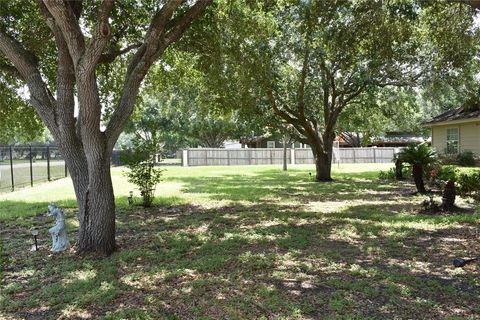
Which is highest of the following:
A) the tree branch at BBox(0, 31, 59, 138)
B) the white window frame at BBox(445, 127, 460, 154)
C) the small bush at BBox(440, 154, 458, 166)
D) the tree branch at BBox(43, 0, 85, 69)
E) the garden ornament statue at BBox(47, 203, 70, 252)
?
the tree branch at BBox(43, 0, 85, 69)

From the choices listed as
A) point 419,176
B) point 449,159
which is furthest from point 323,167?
point 449,159

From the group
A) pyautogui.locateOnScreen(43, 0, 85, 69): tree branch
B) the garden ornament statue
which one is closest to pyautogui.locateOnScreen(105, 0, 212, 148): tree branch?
pyautogui.locateOnScreen(43, 0, 85, 69): tree branch

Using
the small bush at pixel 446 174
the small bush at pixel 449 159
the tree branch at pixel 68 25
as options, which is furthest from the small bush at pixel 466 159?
the tree branch at pixel 68 25

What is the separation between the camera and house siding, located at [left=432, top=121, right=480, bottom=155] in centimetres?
1966

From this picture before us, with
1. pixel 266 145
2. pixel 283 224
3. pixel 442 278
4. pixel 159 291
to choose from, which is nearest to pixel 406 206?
pixel 283 224

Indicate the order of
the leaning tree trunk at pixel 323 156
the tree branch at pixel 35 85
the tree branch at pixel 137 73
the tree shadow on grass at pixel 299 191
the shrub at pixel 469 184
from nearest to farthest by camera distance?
the tree branch at pixel 137 73
the tree branch at pixel 35 85
the shrub at pixel 469 184
the tree shadow on grass at pixel 299 191
the leaning tree trunk at pixel 323 156

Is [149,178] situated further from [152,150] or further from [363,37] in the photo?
[363,37]

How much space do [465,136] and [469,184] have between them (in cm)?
997

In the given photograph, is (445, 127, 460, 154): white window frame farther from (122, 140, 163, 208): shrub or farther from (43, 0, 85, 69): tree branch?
(43, 0, 85, 69): tree branch

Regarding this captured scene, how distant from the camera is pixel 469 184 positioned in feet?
38.7

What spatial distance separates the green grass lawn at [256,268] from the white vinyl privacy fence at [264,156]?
26054mm

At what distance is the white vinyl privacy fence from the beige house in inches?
509

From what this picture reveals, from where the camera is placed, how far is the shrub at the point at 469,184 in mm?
11641

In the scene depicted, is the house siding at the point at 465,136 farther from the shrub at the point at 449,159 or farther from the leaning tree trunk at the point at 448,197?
the leaning tree trunk at the point at 448,197
